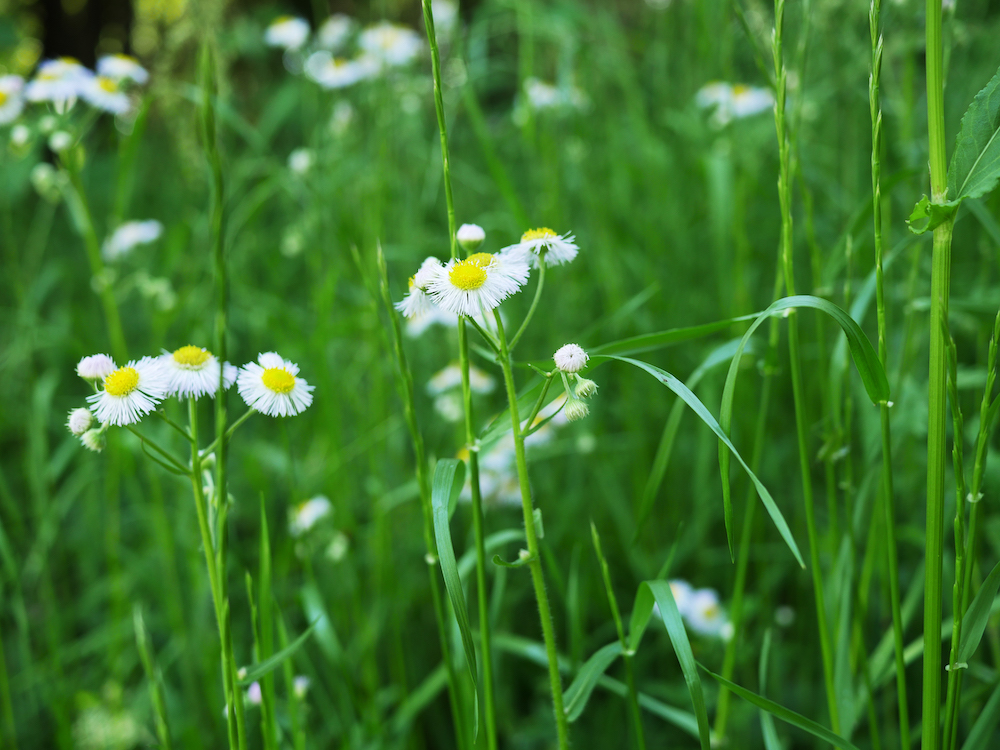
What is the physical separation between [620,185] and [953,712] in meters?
1.37

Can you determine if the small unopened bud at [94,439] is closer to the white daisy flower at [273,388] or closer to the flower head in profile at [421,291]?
the white daisy flower at [273,388]

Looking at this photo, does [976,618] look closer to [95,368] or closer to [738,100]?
[95,368]

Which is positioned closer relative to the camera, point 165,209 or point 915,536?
point 915,536

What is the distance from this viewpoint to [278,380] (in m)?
0.57

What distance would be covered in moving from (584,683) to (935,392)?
1.08ft

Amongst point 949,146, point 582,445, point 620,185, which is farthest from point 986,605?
point 620,185

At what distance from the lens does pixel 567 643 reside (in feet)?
3.91

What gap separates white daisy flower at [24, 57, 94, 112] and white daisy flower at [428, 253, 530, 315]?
0.94 metres

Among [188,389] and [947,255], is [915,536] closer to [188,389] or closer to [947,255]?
[947,255]

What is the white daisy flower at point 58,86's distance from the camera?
115 centimetres

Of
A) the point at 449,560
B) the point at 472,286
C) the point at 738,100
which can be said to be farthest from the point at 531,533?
the point at 738,100

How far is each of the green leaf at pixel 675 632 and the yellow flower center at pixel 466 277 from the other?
256mm

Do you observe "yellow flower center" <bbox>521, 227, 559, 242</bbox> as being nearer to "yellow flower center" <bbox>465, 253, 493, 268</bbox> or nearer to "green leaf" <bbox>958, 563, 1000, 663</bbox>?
"yellow flower center" <bbox>465, 253, 493, 268</bbox>

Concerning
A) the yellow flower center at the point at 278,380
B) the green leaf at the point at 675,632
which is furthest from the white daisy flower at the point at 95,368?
the green leaf at the point at 675,632
